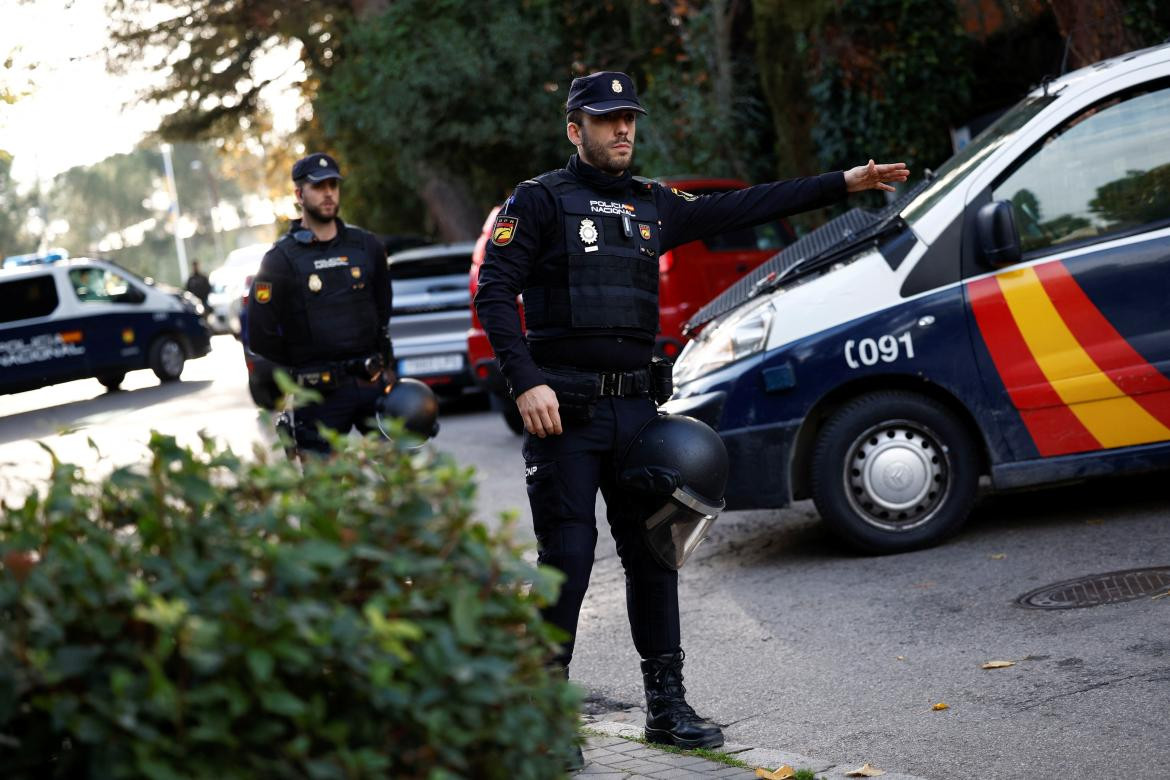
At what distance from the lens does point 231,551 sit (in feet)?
7.50

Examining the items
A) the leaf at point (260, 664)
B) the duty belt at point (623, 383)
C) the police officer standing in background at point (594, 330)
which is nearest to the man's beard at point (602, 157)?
the police officer standing in background at point (594, 330)

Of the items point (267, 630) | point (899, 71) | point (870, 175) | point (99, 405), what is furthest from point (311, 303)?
point (99, 405)

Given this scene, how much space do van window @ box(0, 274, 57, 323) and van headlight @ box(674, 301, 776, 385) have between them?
654 inches

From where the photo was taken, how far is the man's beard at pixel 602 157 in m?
4.70

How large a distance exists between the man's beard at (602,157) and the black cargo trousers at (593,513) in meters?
0.71

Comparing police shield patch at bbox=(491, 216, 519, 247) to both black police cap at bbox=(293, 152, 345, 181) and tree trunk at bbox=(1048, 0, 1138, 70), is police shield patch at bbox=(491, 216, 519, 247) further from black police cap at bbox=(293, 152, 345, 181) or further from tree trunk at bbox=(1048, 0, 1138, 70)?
tree trunk at bbox=(1048, 0, 1138, 70)

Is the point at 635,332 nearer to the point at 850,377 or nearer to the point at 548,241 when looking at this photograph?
the point at 548,241

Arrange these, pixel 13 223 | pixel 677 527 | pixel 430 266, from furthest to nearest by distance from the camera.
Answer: pixel 13 223 < pixel 430 266 < pixel 677 527

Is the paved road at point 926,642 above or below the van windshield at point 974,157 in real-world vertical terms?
below

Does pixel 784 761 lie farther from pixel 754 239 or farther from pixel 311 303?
pixel 754 239

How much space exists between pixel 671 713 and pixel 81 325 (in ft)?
62.5

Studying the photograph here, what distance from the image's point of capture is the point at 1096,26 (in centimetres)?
1120

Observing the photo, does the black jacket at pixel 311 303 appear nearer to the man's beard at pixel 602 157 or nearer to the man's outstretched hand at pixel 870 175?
the man's beard at pixel 602 157

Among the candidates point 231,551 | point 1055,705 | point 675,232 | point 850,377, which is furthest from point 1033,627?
point 231,551
